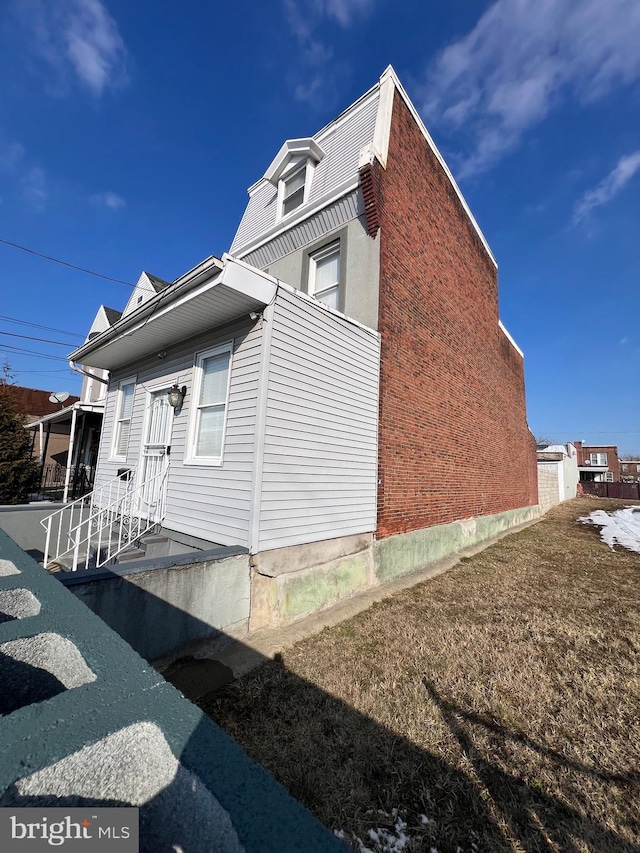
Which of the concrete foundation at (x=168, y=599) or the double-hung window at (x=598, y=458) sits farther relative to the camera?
the double-hung window at (x=598, y=458)

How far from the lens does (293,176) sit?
358 inches

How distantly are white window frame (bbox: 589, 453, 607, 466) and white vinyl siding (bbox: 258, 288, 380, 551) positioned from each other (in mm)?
60378

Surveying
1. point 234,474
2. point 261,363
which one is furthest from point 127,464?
point 261,363

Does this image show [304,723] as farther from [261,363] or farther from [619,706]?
[261,363]

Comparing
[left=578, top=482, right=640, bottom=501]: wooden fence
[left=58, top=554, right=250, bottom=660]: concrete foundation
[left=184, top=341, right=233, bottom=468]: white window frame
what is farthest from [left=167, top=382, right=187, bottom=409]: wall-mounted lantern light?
[left=578, top=482, right=640, bottom=501]: wooden fence

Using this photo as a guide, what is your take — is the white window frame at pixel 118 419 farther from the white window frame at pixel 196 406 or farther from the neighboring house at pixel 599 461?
the neighboring house at pixel 599 461

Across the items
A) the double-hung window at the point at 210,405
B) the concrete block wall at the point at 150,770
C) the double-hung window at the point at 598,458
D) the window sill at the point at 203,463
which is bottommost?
the concrete block wall at the point at 150,770

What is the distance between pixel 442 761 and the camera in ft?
8.46

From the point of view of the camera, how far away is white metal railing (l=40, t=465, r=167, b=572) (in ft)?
18.7

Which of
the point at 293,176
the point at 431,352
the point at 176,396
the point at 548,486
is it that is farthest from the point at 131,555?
the point at 548,486

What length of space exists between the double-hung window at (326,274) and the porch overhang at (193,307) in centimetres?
281

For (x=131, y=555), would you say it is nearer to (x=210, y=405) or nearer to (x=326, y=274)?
(x=210, y=405)

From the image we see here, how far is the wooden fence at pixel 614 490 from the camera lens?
34.5 meters

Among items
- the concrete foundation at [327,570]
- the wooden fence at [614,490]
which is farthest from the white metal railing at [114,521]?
the wooden fence at [614,490]
